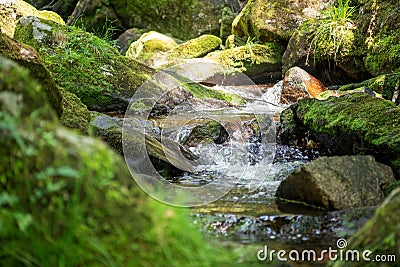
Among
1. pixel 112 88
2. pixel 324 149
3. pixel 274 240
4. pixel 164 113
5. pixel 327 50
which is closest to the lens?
pixel 274 240

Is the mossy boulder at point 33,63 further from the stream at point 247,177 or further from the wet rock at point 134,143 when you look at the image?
the stream at point 247,177

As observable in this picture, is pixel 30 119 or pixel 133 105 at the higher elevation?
pixel 30 119

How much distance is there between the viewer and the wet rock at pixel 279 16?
11500 mm

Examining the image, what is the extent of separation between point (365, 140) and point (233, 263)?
3.51 meters

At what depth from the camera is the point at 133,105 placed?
7734 mm

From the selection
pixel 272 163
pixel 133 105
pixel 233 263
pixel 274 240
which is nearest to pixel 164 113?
pixel 133 105

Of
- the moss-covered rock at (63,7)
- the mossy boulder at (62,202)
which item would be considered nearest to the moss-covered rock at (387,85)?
the mossy boulder at (62,202)

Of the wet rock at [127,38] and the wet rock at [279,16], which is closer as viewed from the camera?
the wet rock at [279,16]

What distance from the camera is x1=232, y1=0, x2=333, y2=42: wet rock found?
11500 millimetres

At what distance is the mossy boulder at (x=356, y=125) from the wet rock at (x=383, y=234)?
2.62m

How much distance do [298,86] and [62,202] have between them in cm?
827

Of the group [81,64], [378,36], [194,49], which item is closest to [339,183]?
[81,64]

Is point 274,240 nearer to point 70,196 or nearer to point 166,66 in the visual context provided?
point 70,196

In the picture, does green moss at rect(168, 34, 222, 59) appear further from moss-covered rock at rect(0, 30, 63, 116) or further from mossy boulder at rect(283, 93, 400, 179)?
moss-covered rock at rect(0, 30, 63, 116)
